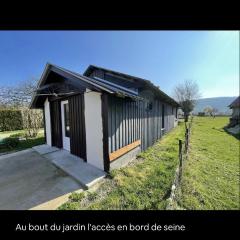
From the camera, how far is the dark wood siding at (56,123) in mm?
7054

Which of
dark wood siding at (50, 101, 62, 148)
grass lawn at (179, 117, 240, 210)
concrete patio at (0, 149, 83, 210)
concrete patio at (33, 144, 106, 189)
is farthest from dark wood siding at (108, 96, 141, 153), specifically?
dark wood siding at (50, 101, 62, 148)

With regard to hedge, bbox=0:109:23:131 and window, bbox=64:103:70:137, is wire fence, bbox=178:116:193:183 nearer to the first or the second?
window, bbox=64:103:70:137

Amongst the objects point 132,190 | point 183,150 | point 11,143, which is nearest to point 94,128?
point 132,190

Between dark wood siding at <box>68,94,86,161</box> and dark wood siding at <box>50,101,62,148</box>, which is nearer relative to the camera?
dark wood siding at <box>68,94,86,161</box>

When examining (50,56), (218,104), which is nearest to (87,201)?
(50,56)

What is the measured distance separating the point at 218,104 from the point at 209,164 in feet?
203

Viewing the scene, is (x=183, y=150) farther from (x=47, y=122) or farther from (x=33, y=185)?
(x=47, y=122)

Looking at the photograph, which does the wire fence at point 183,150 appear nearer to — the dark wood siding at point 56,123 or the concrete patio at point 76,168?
the concrete patio at point 76,168

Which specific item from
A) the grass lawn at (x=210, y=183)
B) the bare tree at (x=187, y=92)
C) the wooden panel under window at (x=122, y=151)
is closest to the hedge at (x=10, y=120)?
the wooden panel under window at (x=122, y=151)

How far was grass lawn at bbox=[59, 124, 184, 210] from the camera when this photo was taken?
3094 millimetres

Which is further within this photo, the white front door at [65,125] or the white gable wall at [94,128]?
the white front door at [65,125]
